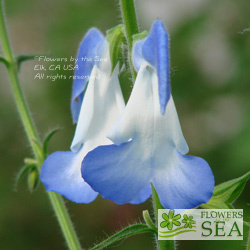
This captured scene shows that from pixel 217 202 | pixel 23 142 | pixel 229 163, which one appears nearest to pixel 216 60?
pixel 229 163

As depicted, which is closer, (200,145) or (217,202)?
(217,202)

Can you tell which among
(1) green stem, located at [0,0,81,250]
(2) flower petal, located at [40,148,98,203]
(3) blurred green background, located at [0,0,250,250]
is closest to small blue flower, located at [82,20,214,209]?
(2) flower petal, located at [40,148,98,203]

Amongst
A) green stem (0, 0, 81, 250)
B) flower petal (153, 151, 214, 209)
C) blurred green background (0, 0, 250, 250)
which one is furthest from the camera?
blurred green background (0, 0, 250, 250)

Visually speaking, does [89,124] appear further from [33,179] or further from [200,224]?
[33,179]

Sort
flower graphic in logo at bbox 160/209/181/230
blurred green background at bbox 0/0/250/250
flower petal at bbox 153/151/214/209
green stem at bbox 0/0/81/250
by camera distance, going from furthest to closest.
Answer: blurred green background at bbox 0/0/250/250, green stem at bbox 0/0/81/250, flower graphic in logo at bbox 160/209/181/230, flower petal at bbox 153/151/214/209

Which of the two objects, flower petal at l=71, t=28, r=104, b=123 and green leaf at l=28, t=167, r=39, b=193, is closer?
flower petal at l=71, t=28, r=104, b=123

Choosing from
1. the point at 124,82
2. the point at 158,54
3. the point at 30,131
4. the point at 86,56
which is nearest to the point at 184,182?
the point at 158,54

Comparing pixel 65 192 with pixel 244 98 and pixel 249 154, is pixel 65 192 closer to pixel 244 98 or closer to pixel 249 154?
pixel 249 154

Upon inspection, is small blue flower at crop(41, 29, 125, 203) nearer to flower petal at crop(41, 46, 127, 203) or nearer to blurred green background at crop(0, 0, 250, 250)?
flower petal at crop(41, 46, 127, 203)
